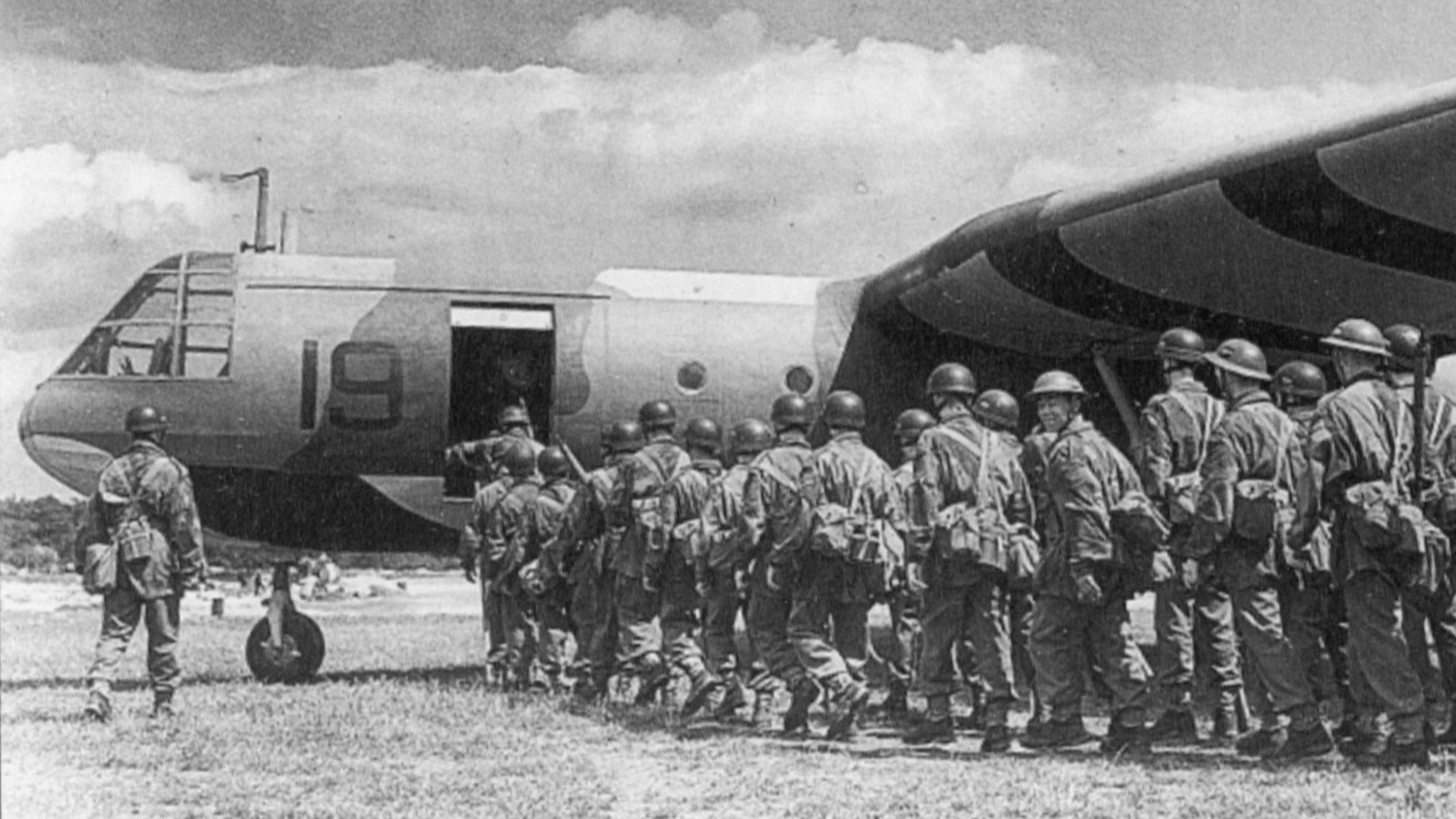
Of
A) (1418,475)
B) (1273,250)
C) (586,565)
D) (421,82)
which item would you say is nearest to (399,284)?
(421,82)

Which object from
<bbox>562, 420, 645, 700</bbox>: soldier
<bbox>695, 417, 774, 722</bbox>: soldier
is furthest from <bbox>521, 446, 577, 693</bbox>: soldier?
<bbox>695, 417, 774, 722</bbox>: soldier

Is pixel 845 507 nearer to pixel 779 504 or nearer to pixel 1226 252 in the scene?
pixel 779 504

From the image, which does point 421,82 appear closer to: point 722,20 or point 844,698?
point 722,20

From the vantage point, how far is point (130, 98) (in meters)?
8.02

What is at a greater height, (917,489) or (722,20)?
(722,20)

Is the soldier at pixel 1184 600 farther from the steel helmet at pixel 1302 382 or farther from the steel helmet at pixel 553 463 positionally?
the steel helmet at pixel 553 463

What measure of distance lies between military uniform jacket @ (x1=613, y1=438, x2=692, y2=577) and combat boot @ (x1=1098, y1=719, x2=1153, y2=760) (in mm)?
3071

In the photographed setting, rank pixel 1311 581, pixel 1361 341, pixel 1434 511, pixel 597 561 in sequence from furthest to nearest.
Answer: pixel 597 561, pixel 1311 581, pixel 1361 341, pixel 1434 511

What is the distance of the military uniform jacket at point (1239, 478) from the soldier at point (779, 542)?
6.69ft

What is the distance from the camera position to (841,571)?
801 centimetres


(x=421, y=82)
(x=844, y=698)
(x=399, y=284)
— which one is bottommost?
(x=844, y=698)

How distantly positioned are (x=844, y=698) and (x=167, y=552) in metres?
4.04

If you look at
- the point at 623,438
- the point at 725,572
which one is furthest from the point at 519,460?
the point at 725,572

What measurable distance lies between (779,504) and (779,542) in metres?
0.22
